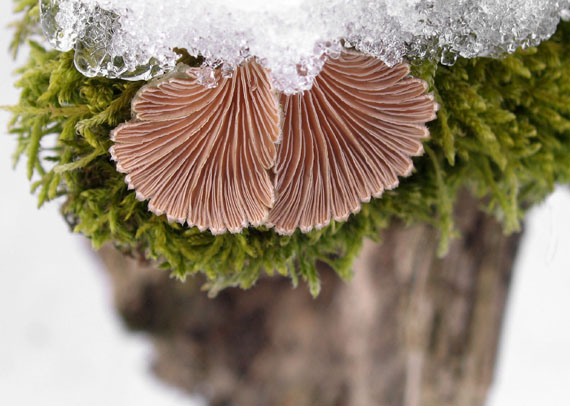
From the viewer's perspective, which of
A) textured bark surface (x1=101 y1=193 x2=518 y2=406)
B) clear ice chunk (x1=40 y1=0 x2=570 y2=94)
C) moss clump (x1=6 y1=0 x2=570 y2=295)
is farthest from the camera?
textured bark surface (x1=101 y1=193 x2=518 y2=406)

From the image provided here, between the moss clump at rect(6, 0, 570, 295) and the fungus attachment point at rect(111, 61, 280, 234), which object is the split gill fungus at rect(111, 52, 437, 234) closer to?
the fungus attachment point at rect(111, 61, 280, 234)

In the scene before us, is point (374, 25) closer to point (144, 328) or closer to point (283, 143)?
point (283, 143)

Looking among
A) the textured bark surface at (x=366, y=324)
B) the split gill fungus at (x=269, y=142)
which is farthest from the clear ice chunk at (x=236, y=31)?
the textured bark surface at (x=366, y=324)

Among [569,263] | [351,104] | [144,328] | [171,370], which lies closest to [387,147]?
[351,104]

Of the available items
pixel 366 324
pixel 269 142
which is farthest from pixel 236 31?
pixel 366 324

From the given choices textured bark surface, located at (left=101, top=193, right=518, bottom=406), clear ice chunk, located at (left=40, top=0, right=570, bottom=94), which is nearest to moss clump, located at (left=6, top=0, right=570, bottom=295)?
clear ice chunk, located at (left=40, top=0, right=570, bottom=94)

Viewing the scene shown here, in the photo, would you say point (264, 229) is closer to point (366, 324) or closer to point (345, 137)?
point (345, 137)
